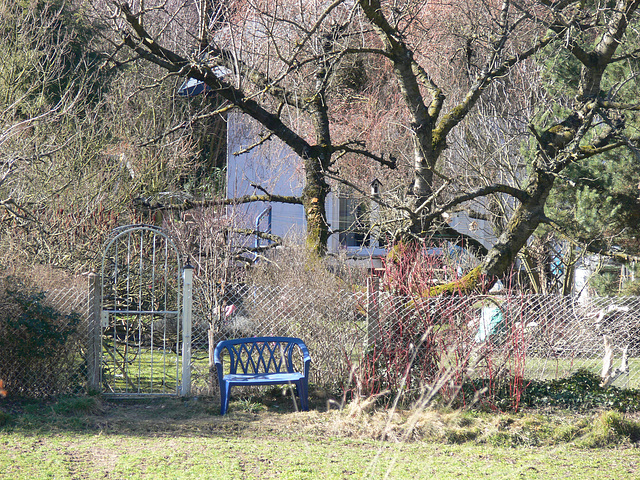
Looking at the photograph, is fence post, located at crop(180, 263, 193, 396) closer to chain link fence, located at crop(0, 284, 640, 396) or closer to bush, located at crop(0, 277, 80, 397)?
chain link fence, located at crop(0, 284, 640, 396)

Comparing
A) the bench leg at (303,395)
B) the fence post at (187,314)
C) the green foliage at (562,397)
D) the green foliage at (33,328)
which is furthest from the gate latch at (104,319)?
the green foliage at (562,397)

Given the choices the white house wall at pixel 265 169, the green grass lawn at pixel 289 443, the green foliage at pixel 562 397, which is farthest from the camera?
the white house wall at pixel 265 169

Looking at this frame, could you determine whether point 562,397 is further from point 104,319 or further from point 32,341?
point 32,341

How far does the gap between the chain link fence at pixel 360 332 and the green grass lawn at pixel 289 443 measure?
0.45m

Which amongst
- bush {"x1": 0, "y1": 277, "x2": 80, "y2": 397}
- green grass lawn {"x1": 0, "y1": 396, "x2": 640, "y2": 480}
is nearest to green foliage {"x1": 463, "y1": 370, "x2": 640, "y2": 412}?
green grass lawn {"x1": 0, "y1": 396, "x2": 640, "y2": 480}

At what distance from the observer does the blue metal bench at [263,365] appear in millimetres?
6152

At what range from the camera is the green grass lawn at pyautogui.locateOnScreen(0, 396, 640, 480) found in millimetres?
4555

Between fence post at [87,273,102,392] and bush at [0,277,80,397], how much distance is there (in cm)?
20

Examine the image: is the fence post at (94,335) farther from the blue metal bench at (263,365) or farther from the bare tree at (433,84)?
the bare tree at (433,84)

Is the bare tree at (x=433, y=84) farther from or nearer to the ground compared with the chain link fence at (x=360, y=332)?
farther from the ground

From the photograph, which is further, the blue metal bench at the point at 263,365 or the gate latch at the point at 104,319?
the gate latch at the point at 104,319

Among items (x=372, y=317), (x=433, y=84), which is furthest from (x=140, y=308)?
(x=433, y=84)

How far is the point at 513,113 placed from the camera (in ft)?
40.7

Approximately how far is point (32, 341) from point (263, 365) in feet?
7.55
